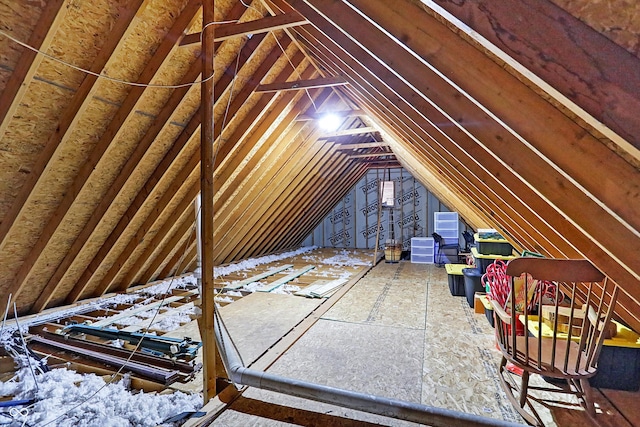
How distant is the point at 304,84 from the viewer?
3.56 meters

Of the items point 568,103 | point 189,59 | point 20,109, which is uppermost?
point 189,59

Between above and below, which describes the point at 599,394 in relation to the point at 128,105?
below

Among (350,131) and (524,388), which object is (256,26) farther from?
(524,388)

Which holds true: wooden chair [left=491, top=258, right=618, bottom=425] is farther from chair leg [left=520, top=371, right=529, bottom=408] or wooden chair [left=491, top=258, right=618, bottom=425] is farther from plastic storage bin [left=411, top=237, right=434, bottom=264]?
plastic storage bin [left=411, top=237, right=434, bottom=264]

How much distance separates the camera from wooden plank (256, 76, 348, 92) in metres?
3.45

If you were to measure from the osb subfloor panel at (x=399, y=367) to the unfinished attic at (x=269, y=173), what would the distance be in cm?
2

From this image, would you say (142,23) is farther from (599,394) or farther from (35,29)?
(599,394)

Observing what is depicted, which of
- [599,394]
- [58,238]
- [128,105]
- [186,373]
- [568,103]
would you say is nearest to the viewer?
[568,103]

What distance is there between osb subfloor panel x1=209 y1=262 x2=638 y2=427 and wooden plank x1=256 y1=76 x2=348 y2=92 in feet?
8.76

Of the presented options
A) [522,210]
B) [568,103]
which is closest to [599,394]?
[522,210]

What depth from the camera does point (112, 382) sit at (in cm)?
229

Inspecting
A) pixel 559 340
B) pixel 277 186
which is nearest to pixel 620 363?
pixel 559 340

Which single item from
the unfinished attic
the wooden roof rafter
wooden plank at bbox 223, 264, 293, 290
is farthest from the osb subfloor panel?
wooden plank at bbox 223, 264, 293, 290

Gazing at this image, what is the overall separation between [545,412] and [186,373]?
8.27 feet
